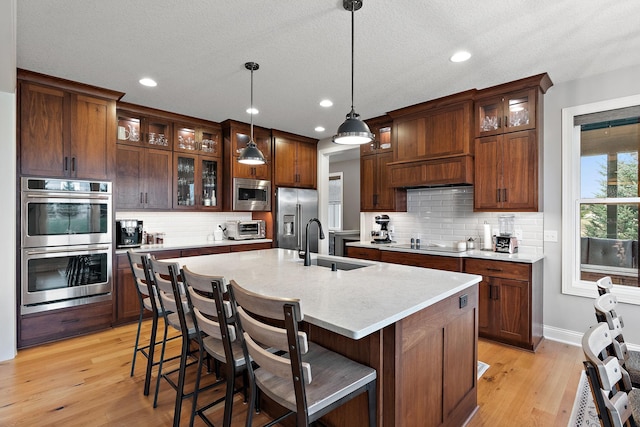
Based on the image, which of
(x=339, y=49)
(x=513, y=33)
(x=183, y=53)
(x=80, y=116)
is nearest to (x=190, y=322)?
(x=183, y=53)

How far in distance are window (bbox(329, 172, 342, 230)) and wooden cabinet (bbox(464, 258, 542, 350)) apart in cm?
460

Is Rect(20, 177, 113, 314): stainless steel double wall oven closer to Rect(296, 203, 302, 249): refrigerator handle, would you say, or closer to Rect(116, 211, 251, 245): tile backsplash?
Rect(116, 211, 251, 245): tile backsplash

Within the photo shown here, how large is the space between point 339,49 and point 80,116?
2.81 m

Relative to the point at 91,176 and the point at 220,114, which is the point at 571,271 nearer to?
the point at 220,114

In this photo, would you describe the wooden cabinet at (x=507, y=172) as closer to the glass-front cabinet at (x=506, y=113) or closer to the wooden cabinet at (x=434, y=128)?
the glass-front cabinet at (x=506, y=113)

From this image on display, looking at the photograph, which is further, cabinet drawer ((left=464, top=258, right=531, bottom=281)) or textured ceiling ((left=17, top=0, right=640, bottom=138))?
cabinet drawer ((left=464, top=258, right=531, bottom=281))

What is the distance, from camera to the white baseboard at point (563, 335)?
3281 mm

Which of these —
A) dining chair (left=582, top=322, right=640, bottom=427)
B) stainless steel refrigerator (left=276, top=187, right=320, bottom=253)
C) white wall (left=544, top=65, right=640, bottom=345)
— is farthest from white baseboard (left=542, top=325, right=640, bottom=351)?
stainless steel refrigerator (left=276, top=187, right=320, bottom=253)

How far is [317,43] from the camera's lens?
2625 mm

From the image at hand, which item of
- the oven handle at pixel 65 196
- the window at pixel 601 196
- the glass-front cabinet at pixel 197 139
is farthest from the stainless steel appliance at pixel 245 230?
the window at pixel 601 196

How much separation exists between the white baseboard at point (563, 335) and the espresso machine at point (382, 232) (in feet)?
6.84

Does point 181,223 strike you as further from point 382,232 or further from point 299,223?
point 382,232

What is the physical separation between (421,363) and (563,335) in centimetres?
269

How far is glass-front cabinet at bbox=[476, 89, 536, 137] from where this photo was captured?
3.35m
